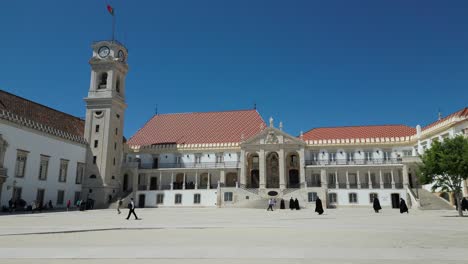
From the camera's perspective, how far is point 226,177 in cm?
4953

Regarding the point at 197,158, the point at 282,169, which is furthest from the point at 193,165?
the point at 282,169

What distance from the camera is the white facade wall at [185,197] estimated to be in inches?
1774

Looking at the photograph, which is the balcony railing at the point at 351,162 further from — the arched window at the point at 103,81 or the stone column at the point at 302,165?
A: the arched window at the point at 103,81

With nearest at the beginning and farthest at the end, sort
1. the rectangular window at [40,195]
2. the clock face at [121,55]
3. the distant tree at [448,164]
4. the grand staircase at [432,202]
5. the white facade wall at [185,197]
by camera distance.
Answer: the distant tree at [448,164] → the grand staircase at [432,202] → the rectangular window at [40,195] → the white facade wall at [185,197] → the clock face at [121,55]

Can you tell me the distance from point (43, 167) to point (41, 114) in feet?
23.1

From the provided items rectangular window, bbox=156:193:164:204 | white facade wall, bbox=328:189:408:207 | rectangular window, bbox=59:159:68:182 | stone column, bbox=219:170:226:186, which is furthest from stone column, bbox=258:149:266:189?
rectangular window, bbox=59:159:68:182

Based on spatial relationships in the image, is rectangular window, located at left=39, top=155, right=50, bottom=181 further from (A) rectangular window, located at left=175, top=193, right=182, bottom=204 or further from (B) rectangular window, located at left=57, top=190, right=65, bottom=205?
(A) rectangular window, located at left=175, top=193, right=182, bottom=204

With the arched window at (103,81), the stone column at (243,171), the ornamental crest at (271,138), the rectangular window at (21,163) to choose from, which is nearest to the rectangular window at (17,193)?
the rectangular window at (21,163)

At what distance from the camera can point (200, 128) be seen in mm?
54469

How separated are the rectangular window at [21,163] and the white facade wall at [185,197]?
608 inches

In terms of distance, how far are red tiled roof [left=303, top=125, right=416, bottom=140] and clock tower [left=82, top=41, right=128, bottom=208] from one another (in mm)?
25757

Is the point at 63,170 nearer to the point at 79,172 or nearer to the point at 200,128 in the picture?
the point at 79,172

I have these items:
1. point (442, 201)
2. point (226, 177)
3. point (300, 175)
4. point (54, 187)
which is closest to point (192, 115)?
point (226, 177)

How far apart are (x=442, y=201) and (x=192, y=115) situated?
36.4 meters
